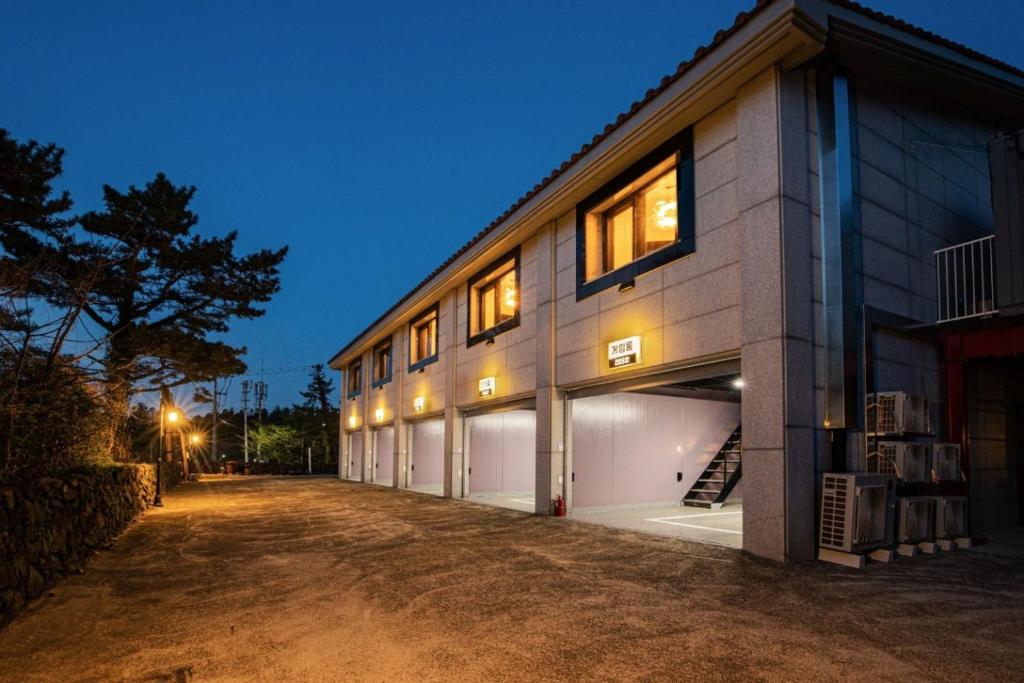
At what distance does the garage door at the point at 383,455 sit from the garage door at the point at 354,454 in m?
2.83

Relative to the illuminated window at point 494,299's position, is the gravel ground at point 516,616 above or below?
below

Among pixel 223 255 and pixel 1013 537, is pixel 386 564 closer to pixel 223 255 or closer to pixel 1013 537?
pixel 1013 537

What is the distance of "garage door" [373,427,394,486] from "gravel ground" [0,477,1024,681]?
59.5 ft

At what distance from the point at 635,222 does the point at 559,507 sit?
5.84 metres

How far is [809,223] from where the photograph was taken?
792 cm

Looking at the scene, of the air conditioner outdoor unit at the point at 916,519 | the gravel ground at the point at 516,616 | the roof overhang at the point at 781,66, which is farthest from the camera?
the air conditioner outdoor unit at the point at 916,519

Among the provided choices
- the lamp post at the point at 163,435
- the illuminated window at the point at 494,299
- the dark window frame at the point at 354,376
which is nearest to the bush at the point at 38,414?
the lamp post at the point at 163,435

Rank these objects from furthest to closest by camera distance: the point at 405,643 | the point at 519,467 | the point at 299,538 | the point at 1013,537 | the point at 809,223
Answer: the point at 519,467 < the point at 299,538 < the point at 1013,537 < the point at 809,223 < the point at 405,643

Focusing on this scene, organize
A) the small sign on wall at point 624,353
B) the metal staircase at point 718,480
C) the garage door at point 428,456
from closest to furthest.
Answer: the small sign on wall at point 624,353
the metal staircase at point 718,480
the garage door at point 428,456

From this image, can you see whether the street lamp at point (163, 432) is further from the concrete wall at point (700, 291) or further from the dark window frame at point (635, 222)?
the concrete wall at point (700, 291)

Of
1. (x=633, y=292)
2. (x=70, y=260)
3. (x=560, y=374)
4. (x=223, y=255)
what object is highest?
(x=223, y=255)

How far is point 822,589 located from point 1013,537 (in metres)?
5.59

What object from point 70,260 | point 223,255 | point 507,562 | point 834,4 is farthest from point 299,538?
point 223,255

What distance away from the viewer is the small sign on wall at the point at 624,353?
10.1m
